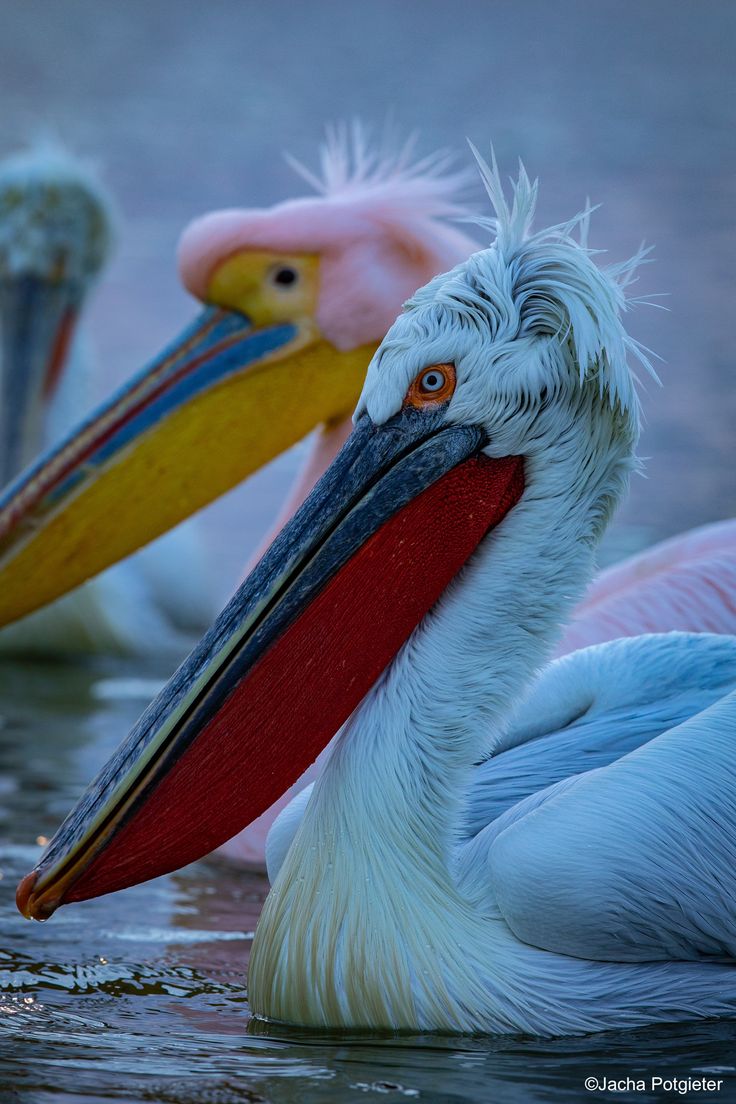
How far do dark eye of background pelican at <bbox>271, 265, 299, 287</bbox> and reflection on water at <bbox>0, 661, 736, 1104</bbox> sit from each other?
1.42m

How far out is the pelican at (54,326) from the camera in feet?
24.8

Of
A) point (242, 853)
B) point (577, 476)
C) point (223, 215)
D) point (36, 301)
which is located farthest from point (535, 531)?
point (36, 301)

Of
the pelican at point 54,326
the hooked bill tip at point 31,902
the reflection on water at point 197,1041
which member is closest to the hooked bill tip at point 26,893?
the hooked bill tip at point 31,902

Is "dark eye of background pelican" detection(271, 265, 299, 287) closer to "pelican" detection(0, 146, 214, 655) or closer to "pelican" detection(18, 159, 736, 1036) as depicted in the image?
"pelican" detection(18, 159, 736, 1036)

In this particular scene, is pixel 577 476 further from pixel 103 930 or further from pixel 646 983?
pixel 103 930

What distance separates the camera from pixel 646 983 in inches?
107

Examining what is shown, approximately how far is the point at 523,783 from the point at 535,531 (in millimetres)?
451

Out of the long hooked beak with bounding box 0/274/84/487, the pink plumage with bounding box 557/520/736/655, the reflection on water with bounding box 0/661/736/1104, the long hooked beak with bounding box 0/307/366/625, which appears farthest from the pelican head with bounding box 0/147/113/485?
the pink plumage with bounding box 557/520/736/655

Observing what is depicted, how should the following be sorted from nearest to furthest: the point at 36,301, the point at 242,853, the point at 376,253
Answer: the point at 242,853
the point at 376,253
the point at 36,301

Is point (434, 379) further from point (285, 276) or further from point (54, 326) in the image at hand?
point (54, 326)

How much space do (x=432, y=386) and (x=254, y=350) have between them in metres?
1.69

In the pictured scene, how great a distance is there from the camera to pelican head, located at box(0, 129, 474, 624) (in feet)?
14.3

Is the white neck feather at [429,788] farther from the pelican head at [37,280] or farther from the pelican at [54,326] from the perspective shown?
the pelican head at [37,280]

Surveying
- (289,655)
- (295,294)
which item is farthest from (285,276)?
(289,655)
